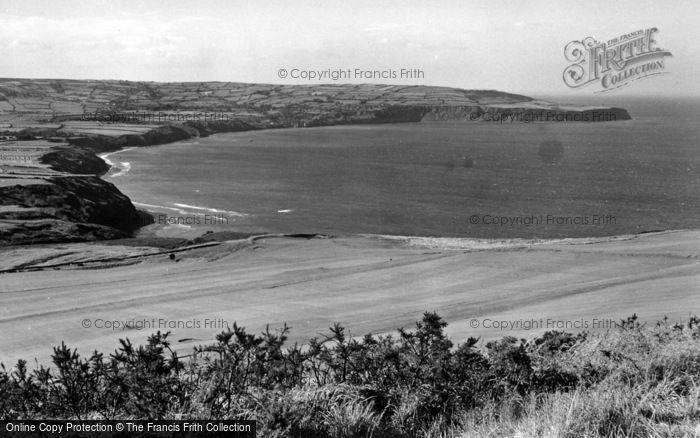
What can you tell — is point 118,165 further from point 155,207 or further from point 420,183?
point 420,183

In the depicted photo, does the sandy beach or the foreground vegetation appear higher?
the foreground vegetation

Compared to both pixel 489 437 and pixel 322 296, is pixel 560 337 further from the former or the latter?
pixel 322 296

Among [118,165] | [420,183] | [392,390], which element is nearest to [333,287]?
[392,390]

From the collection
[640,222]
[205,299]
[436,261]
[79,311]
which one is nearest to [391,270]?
[436,261]

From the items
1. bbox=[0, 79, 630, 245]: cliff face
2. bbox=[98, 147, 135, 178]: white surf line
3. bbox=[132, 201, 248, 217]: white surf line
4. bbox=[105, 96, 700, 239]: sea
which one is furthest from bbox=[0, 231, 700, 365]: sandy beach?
bbox=[98, 147, 135, 178]: white surf line

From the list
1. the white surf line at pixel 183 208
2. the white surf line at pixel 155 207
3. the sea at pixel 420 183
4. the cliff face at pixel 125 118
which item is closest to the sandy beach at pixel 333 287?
the cliff face at pixel 125 118

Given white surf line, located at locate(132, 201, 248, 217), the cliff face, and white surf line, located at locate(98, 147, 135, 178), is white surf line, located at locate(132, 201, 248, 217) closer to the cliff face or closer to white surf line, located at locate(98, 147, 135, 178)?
the cliff face

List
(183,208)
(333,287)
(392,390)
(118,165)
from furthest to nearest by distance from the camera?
(118,165) → (183,208) → (333,287) → (392,390)
